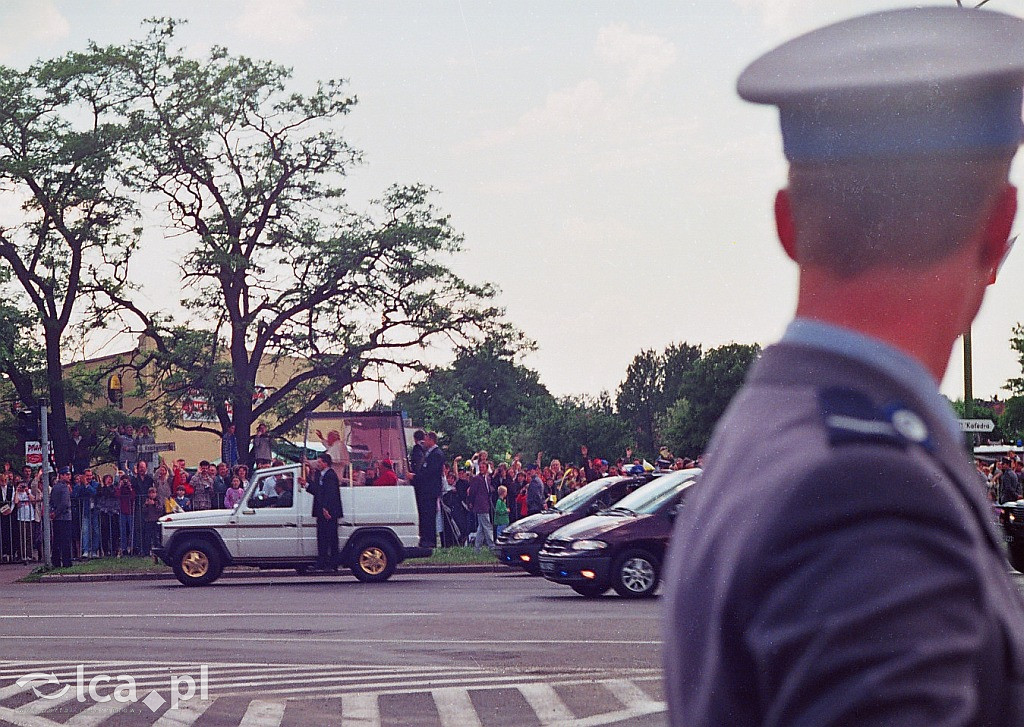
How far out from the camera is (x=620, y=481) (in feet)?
70.7

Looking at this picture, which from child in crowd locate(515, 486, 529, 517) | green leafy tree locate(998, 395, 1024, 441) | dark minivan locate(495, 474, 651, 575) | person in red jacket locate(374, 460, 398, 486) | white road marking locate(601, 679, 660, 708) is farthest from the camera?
green leafy tree locate(998, 395, 1024, 441)

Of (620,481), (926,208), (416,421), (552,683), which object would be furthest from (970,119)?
(416,421)

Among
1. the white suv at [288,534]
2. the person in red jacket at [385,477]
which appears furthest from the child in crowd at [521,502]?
the white suv at [288,534]

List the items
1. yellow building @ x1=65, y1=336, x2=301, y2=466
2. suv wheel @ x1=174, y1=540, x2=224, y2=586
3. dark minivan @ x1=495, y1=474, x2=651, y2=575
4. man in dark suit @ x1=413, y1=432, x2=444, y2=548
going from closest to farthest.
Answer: dark minivan @ x1=495, y1=474, x2=651, y2=575 → suv wheel @ x1=174, y1=540, x2=224, y2=586 → man in dark suit @ x1=413, y1=432, x2=444, y2=548 → yellow building @ x1=65, y1=336, x2=301, y2=466

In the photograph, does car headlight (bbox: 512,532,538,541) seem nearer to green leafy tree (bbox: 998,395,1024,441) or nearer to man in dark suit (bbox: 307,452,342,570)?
man in dark suit (bbox: 307,452,342,570)

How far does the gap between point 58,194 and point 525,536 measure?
50.1ft

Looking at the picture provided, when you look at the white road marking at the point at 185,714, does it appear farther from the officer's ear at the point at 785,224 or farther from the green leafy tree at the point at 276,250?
the green leafy tree at the point at 276,250

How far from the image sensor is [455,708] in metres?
9.36

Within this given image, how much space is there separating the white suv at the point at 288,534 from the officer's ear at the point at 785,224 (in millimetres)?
21225

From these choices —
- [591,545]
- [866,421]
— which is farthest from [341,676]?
[866,421]

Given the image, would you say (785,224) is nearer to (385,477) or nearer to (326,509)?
(326,509)

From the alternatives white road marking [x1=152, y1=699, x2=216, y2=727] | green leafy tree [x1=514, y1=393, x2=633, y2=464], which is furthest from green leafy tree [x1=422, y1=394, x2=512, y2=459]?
white road marking [x1=152, y1=699, x2=216, y2=727]

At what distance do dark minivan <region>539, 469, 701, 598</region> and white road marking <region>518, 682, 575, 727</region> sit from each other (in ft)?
24.1

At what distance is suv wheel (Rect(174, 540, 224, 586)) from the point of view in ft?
73.3
